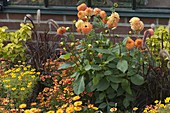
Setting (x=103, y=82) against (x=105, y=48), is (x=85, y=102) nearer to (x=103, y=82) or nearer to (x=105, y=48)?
(x=103, y=82)

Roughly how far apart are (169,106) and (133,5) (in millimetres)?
1739

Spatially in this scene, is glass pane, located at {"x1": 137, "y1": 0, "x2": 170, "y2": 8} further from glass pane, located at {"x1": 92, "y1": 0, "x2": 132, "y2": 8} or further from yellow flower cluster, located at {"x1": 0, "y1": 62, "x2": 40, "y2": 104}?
yellow flower cluster, located at {"x1": 0, "y1": 62, "x2": 40, "y2": 104}

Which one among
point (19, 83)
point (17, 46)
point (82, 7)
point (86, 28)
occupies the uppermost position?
point (82, 7)

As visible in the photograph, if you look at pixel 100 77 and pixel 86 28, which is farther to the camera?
pixel 100 77

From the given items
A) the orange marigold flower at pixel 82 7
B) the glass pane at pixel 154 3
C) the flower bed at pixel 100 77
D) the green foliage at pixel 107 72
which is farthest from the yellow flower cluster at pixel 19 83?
the glass pane at pixel 154 3

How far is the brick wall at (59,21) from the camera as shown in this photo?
14.2ft

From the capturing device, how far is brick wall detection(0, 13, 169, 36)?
4.32m

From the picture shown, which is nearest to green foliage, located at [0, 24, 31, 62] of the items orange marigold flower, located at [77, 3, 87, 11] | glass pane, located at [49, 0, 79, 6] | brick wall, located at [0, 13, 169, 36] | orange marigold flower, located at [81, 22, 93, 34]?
brick wall, located at [0, 13, 169, 36]

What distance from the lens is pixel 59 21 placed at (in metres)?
4.52

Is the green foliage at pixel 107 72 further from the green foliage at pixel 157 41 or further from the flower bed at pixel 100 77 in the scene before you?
the green foliage at pixel 157 41

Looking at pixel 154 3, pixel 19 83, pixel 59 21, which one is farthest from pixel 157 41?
pixel 19 83

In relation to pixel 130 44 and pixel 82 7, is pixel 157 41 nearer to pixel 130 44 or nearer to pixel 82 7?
pixel 130 44

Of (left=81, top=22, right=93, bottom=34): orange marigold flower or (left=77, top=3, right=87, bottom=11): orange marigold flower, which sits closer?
(left=81, top=22, right=93, bottom=34): orange marigold flower

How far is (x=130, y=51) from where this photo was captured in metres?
3.34
